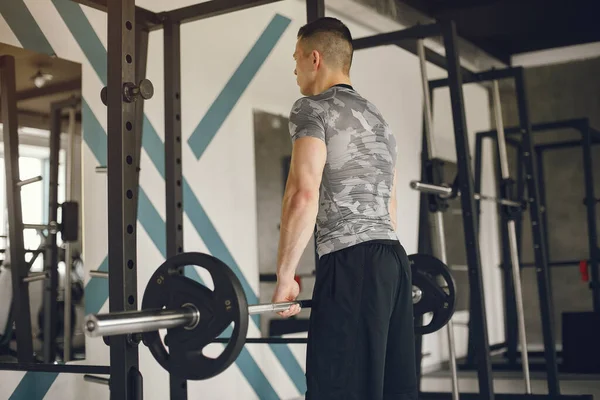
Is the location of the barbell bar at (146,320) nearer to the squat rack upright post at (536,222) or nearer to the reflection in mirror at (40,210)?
the reflection in mirror at (40,210)

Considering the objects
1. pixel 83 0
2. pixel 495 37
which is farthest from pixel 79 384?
pixel 495 37

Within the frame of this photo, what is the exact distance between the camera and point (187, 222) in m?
3.78

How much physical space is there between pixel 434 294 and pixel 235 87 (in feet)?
6.50

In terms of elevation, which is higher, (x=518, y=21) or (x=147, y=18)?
(x=518, y=21)

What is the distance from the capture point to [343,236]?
82.0 inches

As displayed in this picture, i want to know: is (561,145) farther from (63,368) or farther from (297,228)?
(63,368)

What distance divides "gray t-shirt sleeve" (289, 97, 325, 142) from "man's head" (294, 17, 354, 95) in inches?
5.1

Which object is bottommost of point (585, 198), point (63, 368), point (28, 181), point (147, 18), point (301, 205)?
point (63, 368)

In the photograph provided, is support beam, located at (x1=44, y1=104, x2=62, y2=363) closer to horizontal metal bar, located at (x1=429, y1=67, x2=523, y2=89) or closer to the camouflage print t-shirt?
the camouflage print t-shirt

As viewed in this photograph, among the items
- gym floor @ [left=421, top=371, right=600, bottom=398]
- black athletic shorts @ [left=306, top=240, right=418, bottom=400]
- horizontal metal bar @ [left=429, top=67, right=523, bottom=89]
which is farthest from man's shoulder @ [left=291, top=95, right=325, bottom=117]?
gym floor @ [left=421, top=371, right=600, bottom=398]

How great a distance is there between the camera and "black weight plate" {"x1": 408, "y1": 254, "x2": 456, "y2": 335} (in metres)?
2.64

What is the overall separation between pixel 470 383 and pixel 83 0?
12.9 feet

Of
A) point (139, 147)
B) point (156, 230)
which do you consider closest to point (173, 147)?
point (139, 147)

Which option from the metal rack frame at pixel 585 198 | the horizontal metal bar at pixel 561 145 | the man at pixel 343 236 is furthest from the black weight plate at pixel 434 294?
the horizontal metal bar at pixel 561 145
